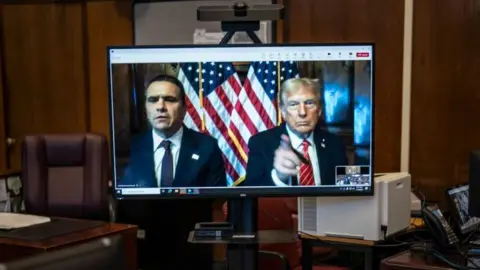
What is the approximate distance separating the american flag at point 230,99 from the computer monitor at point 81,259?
2.34ft

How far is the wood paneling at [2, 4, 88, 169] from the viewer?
4.73m

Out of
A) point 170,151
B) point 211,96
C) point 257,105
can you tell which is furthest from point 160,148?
point 257,105

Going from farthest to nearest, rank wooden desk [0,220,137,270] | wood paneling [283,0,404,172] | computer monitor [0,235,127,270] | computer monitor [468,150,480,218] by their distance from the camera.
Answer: wood paneling [283,0,404,172], wooden desk [0,220,137,270], computer monitor [468,150,480,218], computer monitor [0,235,127,270]

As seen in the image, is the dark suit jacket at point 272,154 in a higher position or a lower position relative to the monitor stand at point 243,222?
higher

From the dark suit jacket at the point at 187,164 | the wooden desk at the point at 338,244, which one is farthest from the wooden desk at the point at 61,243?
the wooden desk at the point at 338,244

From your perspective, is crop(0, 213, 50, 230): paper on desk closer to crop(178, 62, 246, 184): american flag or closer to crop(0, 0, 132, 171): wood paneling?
crop(178, 62, 246, 184): american flag

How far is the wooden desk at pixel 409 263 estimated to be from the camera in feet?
7.19

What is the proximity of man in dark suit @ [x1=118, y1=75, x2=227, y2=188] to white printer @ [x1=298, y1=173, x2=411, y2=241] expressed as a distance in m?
0.52

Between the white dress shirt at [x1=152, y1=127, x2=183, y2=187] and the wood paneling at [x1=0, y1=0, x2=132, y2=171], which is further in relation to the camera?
the wood paneling at [x1=0, y1=0, x2=132, y2=171]

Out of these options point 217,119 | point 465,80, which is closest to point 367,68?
point 217,119

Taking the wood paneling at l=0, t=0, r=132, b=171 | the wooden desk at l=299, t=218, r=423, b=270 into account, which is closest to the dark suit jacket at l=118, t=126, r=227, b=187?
the wooden desk at l=299, t=218, r=423, b=270

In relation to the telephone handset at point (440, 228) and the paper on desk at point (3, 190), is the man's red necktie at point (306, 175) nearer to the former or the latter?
the telephone handset at point (440, 228)

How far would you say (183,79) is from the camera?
222 centimetres

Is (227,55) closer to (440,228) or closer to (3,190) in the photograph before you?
(440,228)
